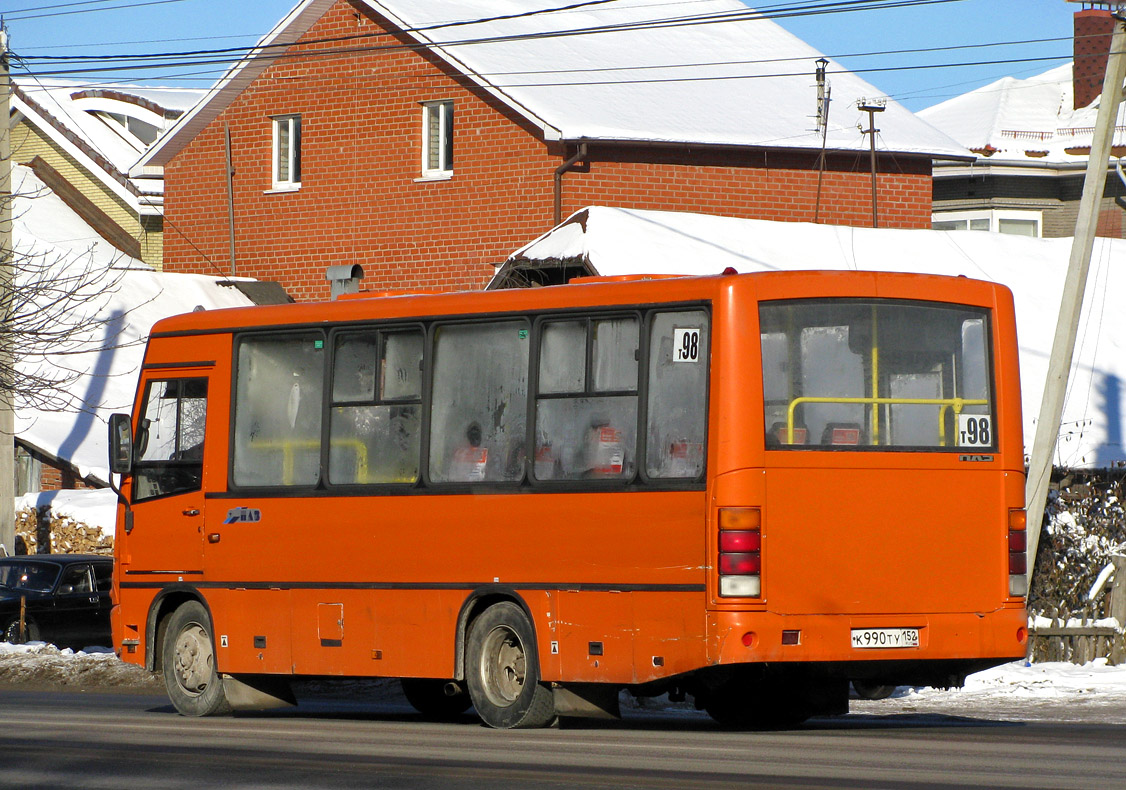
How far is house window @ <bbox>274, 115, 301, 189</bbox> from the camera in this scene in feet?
127

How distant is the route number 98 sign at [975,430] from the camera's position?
12.1 metres

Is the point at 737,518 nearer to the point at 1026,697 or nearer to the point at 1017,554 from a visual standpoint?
the point at 1017,554

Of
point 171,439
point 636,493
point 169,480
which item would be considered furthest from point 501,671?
point 171,439

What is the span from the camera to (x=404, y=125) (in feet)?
119

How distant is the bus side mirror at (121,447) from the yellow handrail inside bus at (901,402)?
6022 millimetres

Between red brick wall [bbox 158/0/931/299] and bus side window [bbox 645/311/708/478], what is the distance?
2171 centimetres

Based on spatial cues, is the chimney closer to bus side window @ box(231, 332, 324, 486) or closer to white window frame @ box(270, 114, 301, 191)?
white window frame @ box(270, 114, 301, 191)

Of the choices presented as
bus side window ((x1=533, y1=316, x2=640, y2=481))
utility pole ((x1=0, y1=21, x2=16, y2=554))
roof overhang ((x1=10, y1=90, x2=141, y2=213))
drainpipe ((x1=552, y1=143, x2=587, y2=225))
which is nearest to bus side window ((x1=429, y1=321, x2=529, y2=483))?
bus side window ((x1=533, y1=316, x2=640, y2=481))

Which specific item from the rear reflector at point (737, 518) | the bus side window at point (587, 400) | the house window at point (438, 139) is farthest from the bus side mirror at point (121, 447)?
the house window at point (438, 139)

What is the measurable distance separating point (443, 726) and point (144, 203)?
39.6m

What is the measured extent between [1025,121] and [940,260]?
68.1 feet

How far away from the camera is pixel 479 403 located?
13.0m

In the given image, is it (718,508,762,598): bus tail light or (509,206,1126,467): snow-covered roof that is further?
(509,206,1126,467): snow-covered roof

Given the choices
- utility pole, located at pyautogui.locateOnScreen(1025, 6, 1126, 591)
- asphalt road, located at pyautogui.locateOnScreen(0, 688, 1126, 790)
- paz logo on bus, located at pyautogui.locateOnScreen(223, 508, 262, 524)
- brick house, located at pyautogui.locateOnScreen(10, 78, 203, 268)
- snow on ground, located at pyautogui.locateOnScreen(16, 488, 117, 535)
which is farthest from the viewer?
brick house, located at pyautogui.locateOnScreen(10, 78, 203, 268)
